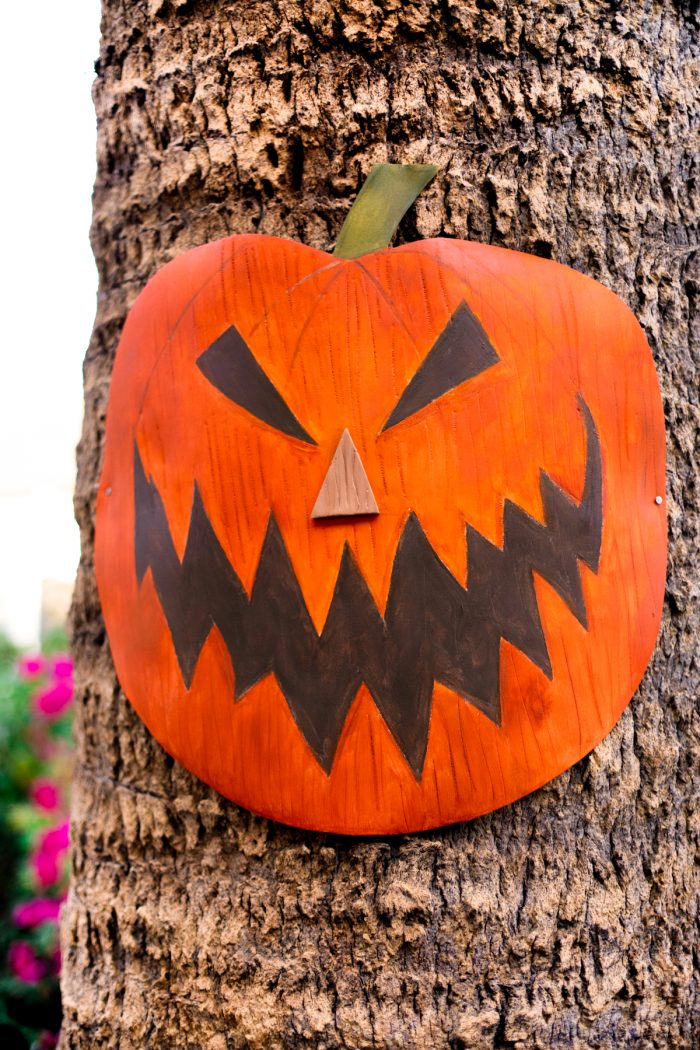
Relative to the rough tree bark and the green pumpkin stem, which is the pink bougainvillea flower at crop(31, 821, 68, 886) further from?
the green pumpkin stem

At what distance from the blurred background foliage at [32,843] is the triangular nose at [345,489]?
182 cm

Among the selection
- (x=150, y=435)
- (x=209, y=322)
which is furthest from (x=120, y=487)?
(x=209, y=322)

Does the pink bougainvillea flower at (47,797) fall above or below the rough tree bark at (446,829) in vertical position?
below

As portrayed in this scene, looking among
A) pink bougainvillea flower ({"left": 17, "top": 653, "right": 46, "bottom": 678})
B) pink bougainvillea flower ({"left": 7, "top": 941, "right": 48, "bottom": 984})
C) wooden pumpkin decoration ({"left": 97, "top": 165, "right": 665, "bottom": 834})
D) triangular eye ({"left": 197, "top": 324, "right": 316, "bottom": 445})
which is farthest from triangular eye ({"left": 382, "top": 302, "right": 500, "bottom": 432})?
pink bougainvillea flower ({"left": 17, "top": 653, "right": 46, "bottom": 678})

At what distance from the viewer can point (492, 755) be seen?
1.02 m

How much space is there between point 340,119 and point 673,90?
1.56 feet

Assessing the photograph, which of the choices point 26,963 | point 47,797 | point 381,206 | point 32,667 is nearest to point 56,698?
point 47,797

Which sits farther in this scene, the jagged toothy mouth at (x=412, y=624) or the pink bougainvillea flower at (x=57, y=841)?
the pink bougainvillea flower at (x=57, y=841)

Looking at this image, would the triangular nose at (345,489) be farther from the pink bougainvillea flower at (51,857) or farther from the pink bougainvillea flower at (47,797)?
the pink bougainvillea flower at (47,797)

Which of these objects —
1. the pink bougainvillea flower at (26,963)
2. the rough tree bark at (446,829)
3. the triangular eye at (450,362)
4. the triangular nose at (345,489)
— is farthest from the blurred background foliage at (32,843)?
the triangular eye at (450,362)

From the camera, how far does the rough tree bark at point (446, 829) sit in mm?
1059

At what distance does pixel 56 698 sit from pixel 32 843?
46cm

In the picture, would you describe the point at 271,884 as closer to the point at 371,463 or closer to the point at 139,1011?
the point at 139,1011

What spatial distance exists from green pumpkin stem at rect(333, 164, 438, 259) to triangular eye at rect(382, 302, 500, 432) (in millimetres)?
154
